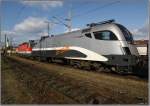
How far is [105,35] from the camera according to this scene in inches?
768

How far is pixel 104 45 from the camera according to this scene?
19.5 meters

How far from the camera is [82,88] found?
1279 centimetres

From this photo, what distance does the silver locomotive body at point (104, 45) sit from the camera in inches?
718

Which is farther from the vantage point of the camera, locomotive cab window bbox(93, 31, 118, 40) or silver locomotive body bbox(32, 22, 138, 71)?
locomotive cab window bbox(93, 31, 118, 40)

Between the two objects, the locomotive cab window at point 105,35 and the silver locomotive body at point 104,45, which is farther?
the locomotive cab window at point 105,35

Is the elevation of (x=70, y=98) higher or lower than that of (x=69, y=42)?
lower

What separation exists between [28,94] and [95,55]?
961 centimetres

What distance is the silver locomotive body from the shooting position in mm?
18234

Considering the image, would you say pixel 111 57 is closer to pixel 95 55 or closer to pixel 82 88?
pixel 95 55

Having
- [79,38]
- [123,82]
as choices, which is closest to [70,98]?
[123,82]

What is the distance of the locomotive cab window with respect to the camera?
19.0 meters

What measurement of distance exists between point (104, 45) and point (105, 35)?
72 centimetres

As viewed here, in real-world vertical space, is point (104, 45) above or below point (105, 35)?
below

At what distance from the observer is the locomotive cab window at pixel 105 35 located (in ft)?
62.4
